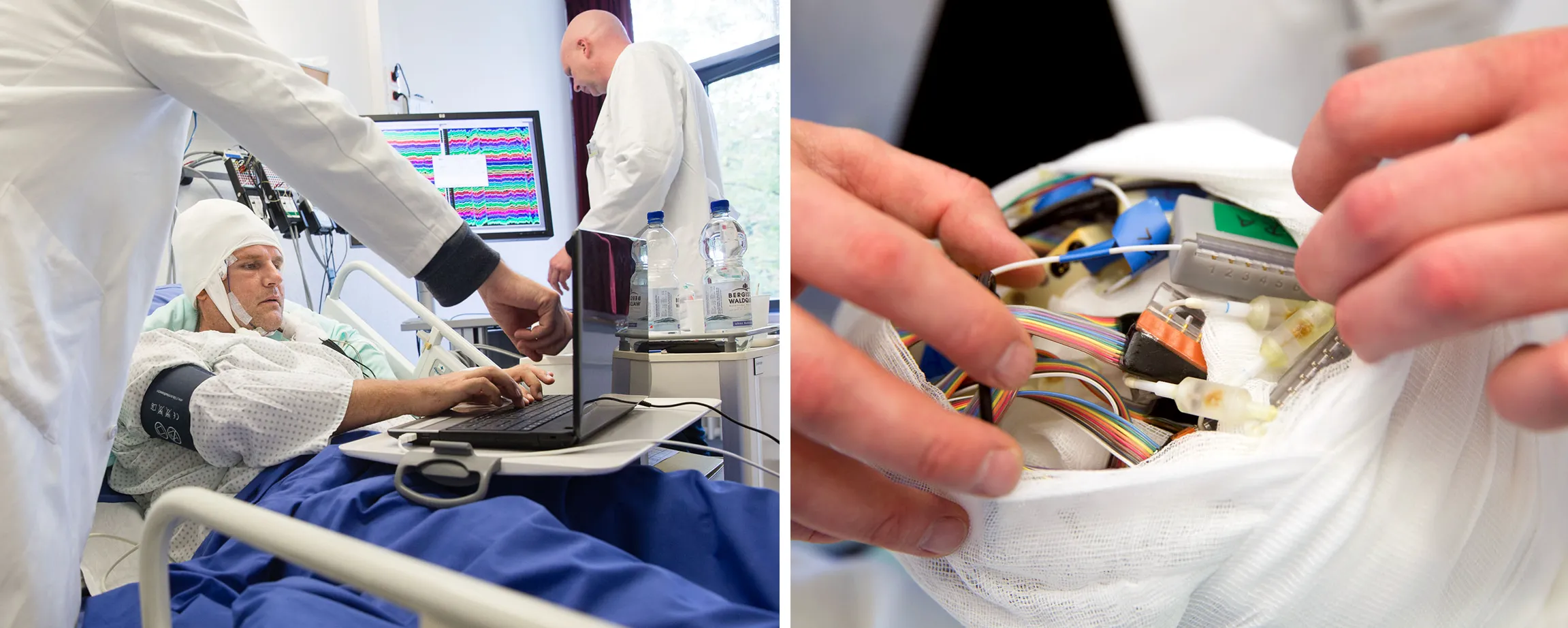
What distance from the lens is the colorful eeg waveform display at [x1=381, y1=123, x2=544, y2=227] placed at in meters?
1.38

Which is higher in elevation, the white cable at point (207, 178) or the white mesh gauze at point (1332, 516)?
the white cable at point (207, 178)

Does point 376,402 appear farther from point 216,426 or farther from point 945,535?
point 945,535

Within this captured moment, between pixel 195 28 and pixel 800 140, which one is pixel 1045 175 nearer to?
pixel 800 140

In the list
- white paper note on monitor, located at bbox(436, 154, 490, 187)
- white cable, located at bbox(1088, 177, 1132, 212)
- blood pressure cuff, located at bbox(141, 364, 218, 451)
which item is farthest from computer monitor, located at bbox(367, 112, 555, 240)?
white cable, located at bbox(1088, 177, 1132, 212)

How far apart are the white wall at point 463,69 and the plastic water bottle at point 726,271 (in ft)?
1.98

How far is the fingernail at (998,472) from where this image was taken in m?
0.20

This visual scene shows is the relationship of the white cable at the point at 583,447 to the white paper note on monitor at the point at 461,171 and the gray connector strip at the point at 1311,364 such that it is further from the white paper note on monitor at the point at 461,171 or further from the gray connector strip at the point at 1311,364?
the white paper note on monitor at the point at 461,171

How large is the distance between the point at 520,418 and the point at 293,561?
505 mm

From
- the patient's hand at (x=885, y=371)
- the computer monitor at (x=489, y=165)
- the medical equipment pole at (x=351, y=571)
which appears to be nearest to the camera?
the patient's hand at (x=885, y=371)

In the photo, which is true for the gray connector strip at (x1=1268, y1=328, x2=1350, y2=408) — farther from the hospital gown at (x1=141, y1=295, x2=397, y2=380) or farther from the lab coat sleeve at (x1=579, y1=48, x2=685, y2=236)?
the hospital gown at (x1=141, y1=295, x2=397, y2=380)

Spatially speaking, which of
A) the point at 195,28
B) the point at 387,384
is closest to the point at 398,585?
the point at 195,28

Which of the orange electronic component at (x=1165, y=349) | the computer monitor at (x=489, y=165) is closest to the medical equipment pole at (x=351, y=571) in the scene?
the orange electronic component at (x=1165, y=349)

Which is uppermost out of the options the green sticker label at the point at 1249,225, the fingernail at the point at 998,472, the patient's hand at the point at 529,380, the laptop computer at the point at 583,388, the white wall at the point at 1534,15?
the white wall at the point at 1534,15

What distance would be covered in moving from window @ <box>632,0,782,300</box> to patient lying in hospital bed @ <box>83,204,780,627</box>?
0.27 meters
